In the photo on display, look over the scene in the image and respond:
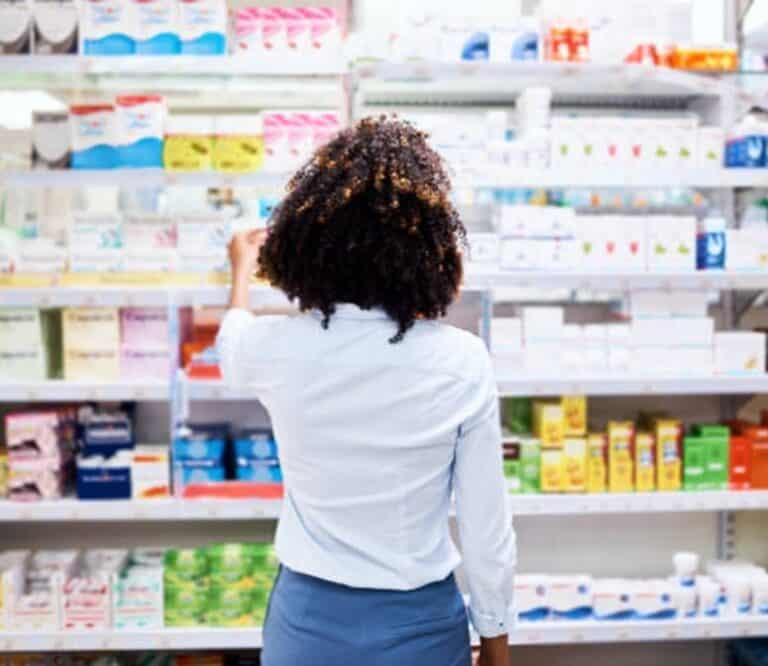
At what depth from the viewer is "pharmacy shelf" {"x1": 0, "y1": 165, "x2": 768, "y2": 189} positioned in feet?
10.5

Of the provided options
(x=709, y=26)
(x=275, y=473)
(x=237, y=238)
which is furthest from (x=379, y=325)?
(x=709, y=26)

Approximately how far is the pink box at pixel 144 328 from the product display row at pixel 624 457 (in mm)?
1321

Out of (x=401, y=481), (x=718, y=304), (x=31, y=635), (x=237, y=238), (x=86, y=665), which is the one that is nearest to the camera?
(x=401, y=481)

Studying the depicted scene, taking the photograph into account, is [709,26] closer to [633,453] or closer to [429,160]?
[633,453]

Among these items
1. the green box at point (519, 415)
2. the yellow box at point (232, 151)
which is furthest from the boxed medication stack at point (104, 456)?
the green box at point (519, 415)

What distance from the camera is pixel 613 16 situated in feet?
11.1

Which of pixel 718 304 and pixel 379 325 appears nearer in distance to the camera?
pixel 379 325

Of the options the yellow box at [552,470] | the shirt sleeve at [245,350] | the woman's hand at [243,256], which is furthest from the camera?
the yellow box at [552,470]

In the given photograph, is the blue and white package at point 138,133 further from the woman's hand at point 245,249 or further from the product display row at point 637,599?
the product display row at point 637,599

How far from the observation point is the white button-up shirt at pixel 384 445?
159 cm

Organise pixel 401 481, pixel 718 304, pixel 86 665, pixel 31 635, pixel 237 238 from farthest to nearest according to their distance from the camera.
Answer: pixel 718 304, pixel 86 665, pixel 31 635, pixel 237 238, pixel 401 481

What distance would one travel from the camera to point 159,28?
10.6ft

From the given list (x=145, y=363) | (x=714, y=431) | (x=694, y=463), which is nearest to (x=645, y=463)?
(x=694, y=463)

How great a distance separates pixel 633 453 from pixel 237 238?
174cm
